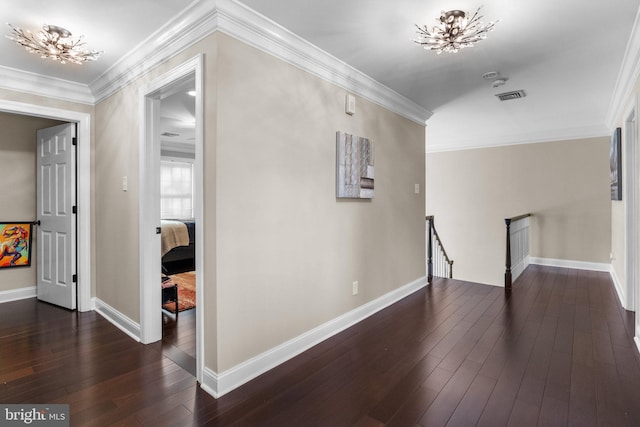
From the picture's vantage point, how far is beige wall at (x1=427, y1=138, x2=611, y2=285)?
5.32m

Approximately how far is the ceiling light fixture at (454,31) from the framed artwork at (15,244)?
464cm

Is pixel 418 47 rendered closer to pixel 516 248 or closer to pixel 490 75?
pixel 490 75

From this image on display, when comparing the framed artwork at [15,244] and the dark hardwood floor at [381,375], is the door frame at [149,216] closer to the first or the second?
the dark hardwood floor at [381,375]

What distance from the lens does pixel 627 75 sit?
9.66ft

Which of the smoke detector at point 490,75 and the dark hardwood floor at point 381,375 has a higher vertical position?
the smoke detector at point 490,75

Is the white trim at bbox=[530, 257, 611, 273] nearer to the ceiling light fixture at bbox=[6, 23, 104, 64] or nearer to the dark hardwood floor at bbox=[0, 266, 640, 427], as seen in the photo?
the dark hardwood floor at bbox=[0, 266, 640, 427]

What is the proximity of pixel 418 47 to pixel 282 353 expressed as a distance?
254 centimetres

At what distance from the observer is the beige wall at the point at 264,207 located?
6.61 ft

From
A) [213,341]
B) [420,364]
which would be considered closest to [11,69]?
[213,341]

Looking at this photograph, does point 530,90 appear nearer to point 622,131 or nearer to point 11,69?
point 622,131

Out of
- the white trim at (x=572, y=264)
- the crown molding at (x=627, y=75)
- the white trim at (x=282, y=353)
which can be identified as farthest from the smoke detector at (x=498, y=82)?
the white trim at (x=572, y=264)

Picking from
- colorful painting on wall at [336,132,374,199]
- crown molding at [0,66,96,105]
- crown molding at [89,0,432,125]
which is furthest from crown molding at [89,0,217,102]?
colorful painting on wall at [336,132,374,199]

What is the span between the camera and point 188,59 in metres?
2.17

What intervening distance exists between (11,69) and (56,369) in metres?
2.61
